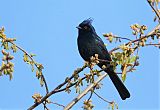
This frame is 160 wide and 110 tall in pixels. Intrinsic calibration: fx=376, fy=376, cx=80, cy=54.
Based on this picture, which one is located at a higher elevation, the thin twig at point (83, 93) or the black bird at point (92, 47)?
the black bird at point (92, 47)

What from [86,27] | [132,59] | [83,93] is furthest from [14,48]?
[86,27]

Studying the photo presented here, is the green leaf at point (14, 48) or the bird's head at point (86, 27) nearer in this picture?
the green leaf at point (14, 48)

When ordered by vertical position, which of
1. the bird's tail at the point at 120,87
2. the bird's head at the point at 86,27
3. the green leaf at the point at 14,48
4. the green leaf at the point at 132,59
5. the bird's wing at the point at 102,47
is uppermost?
the bird's head at the point at 86,27

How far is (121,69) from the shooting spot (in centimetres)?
313

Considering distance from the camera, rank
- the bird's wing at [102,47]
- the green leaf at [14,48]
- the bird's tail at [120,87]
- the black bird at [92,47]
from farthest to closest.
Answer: the bird's wing at [102,47]
the black bird at [92,47]
the bird's tail at [120,87]
the green leaf at [14,48]

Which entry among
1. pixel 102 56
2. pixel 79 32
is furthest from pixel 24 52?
pixel 79 32

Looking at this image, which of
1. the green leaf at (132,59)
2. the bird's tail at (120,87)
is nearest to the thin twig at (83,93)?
the green leaf at (132,59)

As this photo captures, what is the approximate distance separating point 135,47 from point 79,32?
3.16 m

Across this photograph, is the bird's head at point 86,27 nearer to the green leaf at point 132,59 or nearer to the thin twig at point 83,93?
the thin twig at point 83,93

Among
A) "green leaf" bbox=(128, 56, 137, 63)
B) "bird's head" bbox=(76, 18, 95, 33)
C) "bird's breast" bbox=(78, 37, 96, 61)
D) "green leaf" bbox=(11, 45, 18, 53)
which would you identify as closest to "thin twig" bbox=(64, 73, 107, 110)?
"green leaf" bbox=(128, 56, 137, 63)

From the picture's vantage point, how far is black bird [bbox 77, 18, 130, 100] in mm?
5562

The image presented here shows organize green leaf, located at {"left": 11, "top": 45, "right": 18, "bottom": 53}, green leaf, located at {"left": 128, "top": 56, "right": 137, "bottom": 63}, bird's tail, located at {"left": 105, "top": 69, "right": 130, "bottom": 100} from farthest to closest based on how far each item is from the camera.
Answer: bird's tail, located at {"left": 105, "top": 69, "right": 130, "bottom": 100} → green leaf, located at {"left": 11, "top": 45, "right": 18, "bottom": 53} → green leaf, located at {"left": 128, "top": 56, "right": 137, "bottom": 63}

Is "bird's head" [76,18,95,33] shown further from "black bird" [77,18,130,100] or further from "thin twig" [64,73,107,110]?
"thin twig" [64,73,107,110]

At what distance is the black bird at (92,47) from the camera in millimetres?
5562
